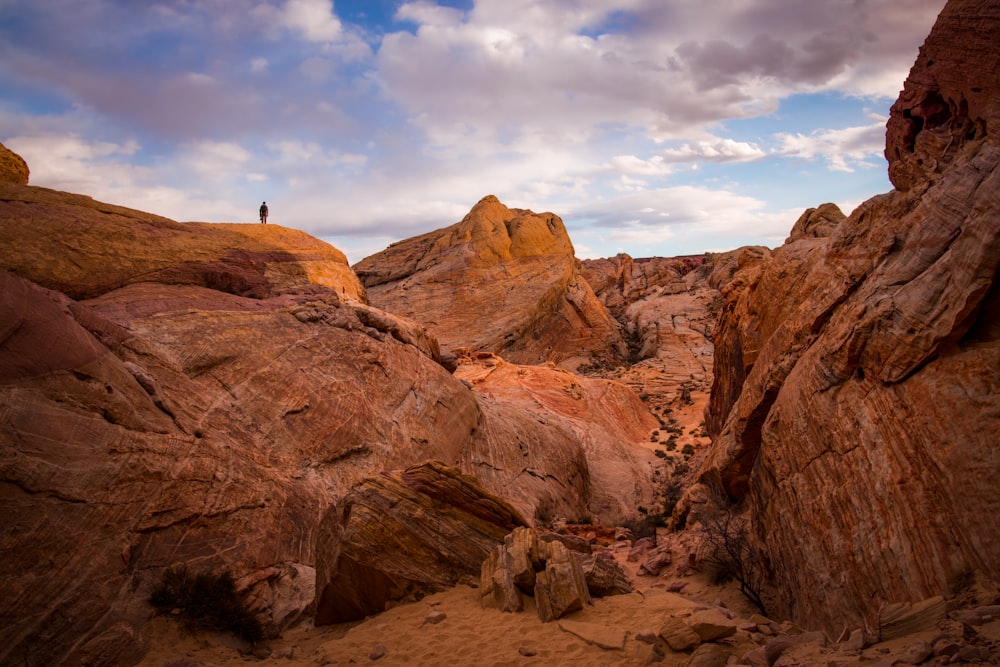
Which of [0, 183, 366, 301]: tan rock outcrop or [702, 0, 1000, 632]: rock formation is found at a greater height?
[0, 183, 366, 301]: tan rock outcrop

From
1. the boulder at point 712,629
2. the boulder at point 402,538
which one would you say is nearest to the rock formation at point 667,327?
the boulder at point 402,538

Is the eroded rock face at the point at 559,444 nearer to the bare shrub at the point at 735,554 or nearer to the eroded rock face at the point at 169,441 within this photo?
the eroded rock face at the point at 169,441

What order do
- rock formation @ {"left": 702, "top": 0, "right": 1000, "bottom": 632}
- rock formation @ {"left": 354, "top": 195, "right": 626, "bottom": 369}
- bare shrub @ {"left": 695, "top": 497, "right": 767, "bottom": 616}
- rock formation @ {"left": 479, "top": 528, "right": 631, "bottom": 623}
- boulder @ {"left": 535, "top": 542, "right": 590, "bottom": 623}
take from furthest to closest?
rock formation @ {"left": 354, "top": 195, "right": 626, "bottom": 369}, bare shrub @ {"left": 695, "top": 497, "right": 767, "bottom": 616}, rock formation @ {"left": 479, "top": 528, "right": 631, "bottom": 623}, boulder @ {"left": 535, "top": 542, "right": 590, "bottom": 623}, rock formation @ {"left": 702, "top": 0, "right": 1000, "bottom": 632}

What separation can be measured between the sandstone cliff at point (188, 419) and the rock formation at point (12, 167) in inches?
109

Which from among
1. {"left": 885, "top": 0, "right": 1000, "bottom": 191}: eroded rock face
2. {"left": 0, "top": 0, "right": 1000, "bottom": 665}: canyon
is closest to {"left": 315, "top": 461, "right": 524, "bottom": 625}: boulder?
{"left": 0, "top": 0, "right": 1000, "bottom": 665}: canyon

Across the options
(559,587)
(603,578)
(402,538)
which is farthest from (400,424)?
(559,587)

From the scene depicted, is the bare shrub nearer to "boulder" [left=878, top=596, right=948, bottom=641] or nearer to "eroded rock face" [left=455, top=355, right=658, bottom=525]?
"boulder" [left=878, top=596, right=948, bottom=641]

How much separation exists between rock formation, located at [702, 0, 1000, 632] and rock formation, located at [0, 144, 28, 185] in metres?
22.8

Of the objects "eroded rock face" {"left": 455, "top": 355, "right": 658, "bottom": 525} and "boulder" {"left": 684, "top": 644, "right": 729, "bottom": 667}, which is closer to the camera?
"boulder" {"left": 684, "top": 644, "right": 729, "bottom": 667}

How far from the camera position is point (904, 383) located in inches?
287

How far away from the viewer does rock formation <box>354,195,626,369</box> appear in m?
43.2

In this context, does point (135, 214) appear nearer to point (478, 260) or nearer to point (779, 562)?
point (779, 562)

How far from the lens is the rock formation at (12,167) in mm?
18281

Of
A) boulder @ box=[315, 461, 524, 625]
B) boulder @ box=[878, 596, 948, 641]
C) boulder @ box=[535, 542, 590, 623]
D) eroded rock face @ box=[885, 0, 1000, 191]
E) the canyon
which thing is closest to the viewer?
boulder @ box=[878, 596, 948, 641]
